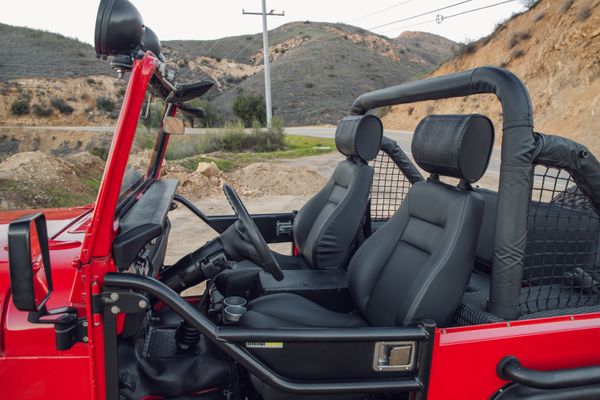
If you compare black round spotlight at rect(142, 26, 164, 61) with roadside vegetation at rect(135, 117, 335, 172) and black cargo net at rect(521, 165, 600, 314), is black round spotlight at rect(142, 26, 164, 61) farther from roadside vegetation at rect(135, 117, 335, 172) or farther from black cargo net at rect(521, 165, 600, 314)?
roadside vegetation at rect(135, 117, 335, 172)

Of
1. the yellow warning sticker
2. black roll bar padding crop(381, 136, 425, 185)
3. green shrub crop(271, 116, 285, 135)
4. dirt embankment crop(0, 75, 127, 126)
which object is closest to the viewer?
the yellow warning sticker

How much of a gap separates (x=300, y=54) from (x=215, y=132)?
38259mm

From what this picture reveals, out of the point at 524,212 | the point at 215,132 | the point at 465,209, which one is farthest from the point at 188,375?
the point at 215,132

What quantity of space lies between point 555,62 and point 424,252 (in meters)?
20.3

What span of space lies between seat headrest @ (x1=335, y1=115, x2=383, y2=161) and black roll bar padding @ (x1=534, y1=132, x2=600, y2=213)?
1.45 metres

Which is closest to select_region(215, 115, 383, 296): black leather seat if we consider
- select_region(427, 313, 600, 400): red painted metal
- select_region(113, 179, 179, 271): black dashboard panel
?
select_region(113, 179, 179, 271): black dashboard panel

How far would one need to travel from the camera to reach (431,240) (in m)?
2.28

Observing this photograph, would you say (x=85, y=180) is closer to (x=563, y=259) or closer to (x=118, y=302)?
(x=118, y=302)

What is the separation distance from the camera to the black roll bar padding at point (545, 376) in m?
1.71

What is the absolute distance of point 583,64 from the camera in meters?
17.8

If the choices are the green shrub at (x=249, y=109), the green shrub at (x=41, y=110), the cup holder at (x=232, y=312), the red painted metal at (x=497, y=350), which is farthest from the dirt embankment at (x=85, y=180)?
the green shrub at (x=41, y=110)

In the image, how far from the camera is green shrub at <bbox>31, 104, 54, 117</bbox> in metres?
33.0

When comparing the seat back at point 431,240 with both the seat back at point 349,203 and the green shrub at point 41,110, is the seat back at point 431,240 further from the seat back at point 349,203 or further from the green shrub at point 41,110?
the green shrub at point 41,110

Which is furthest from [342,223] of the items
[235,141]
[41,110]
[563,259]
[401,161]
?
[41,110]
